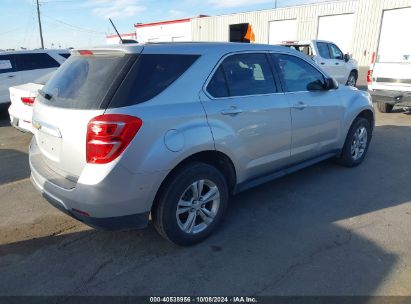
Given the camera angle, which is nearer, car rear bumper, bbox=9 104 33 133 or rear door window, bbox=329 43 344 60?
car rear bumper, bbox=9 104 33 133

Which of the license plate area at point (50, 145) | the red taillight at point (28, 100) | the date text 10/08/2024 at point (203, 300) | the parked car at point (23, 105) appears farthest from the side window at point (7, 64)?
the date text 10/08/2024 at point (203, 300)

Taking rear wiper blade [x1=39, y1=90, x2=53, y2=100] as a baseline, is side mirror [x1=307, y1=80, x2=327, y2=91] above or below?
below

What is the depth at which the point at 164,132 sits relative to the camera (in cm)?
276

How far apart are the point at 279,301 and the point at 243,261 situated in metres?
0.53

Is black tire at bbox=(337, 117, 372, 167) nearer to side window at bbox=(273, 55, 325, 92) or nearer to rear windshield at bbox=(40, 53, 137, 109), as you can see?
side window at bbox=(273, 55, 325, 92)

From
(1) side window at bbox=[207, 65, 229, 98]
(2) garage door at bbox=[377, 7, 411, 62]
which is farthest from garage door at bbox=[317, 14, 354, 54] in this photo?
(1) side window at bbox=[207, 65, 229, 98]

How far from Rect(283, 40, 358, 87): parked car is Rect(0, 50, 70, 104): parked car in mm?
7405

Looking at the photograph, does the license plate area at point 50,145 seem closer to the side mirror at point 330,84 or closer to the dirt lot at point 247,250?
the dirt lot at point 247,250

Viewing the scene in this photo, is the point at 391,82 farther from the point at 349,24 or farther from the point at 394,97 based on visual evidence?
the point at 349,24

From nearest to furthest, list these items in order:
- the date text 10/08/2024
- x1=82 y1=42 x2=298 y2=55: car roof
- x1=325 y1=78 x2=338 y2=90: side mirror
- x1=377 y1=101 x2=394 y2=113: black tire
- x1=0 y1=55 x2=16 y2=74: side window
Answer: the date text 10/08/2024 < x1=82 y1=42 x2=298 y2=55: car roof < x1=325 y1=78 x2=338 y2=90: side mirror < x1=0 y1=55 x2=16 y2=74: side window < x1=377 y1=101 x2=394 y2=113: black tire

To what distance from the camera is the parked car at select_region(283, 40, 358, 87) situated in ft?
38.5

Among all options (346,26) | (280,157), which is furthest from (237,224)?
(346,26)

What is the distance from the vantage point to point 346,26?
1048 inches

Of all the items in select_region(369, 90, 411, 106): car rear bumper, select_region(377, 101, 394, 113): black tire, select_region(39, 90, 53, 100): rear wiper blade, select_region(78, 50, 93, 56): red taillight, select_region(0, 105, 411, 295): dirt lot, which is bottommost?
select_region(377, 101, 394, 113): black tire
